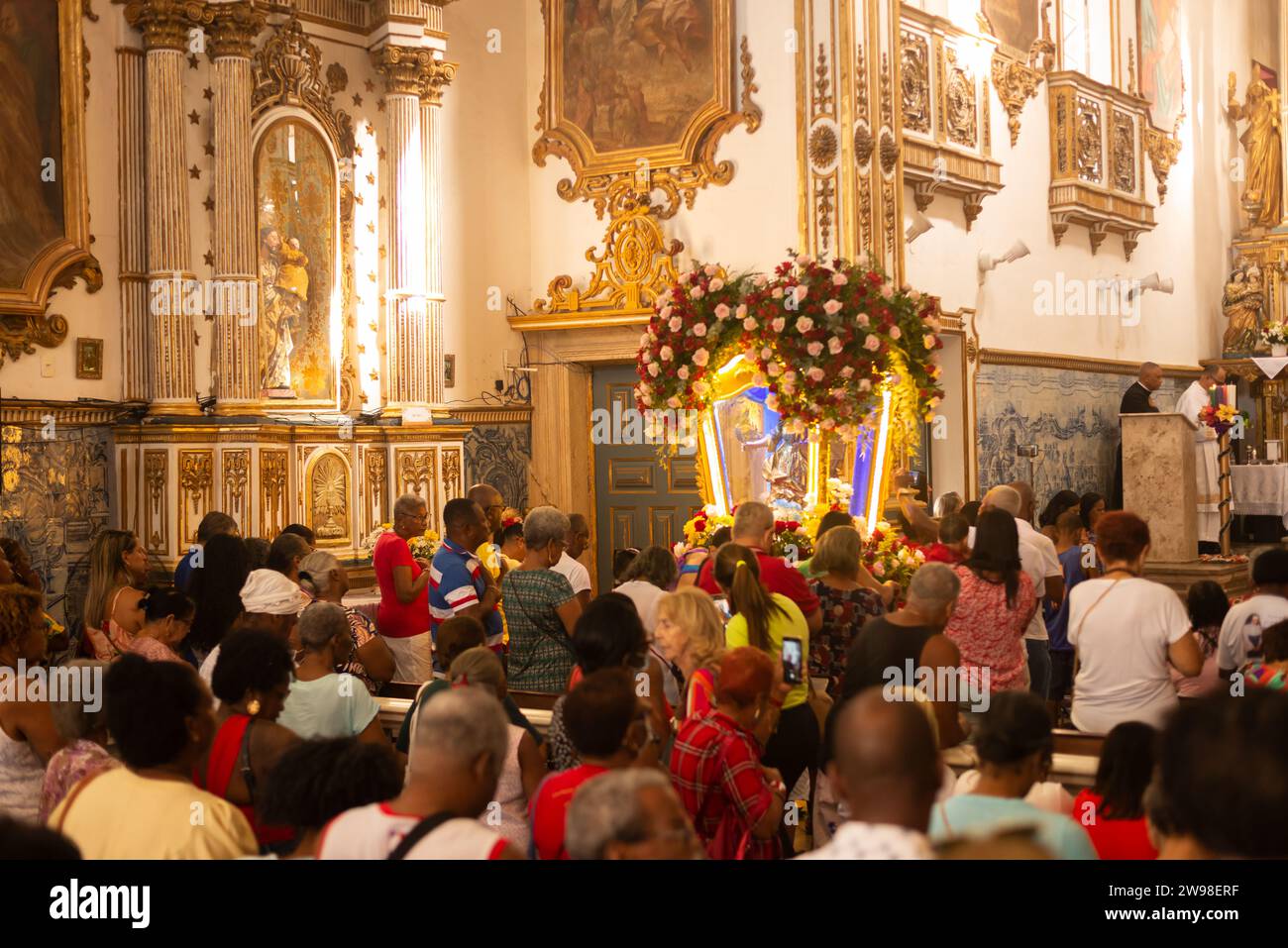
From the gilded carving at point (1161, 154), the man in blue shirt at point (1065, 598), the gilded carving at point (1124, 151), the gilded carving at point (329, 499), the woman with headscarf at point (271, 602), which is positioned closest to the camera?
the woman with headscarf at point (271, 602)

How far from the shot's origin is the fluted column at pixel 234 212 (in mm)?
11375

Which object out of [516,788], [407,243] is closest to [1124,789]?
[516,788]

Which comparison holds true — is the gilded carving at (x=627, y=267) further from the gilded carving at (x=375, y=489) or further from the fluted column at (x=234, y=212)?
the fluted column at (x=234, y=212)

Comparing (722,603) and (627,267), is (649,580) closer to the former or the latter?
(722,603)

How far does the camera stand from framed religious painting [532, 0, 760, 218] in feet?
43.6

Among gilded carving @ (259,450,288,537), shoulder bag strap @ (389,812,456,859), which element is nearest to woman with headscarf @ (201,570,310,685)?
shoulder bag strap @ (389,812,456,859)

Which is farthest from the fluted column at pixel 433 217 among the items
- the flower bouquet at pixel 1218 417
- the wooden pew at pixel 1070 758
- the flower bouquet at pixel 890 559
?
the wooden pew at pixel 1070 758

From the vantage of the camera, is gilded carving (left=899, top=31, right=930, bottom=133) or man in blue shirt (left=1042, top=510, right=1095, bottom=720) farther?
gilded carving (left=899, top=31, right=930, bottom=133)

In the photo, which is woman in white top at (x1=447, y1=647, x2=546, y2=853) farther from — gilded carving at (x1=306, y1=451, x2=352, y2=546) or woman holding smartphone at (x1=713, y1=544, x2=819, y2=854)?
gilded carving at (x1=306, y1=451, x2=352, y2=546)

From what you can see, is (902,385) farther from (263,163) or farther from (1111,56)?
(1111,56)

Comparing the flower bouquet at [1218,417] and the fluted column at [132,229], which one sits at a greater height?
the fluted column at [132,229]

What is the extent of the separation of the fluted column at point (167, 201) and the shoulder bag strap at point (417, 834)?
866 cm

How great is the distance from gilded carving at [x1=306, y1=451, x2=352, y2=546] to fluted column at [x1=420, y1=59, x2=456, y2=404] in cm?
130
